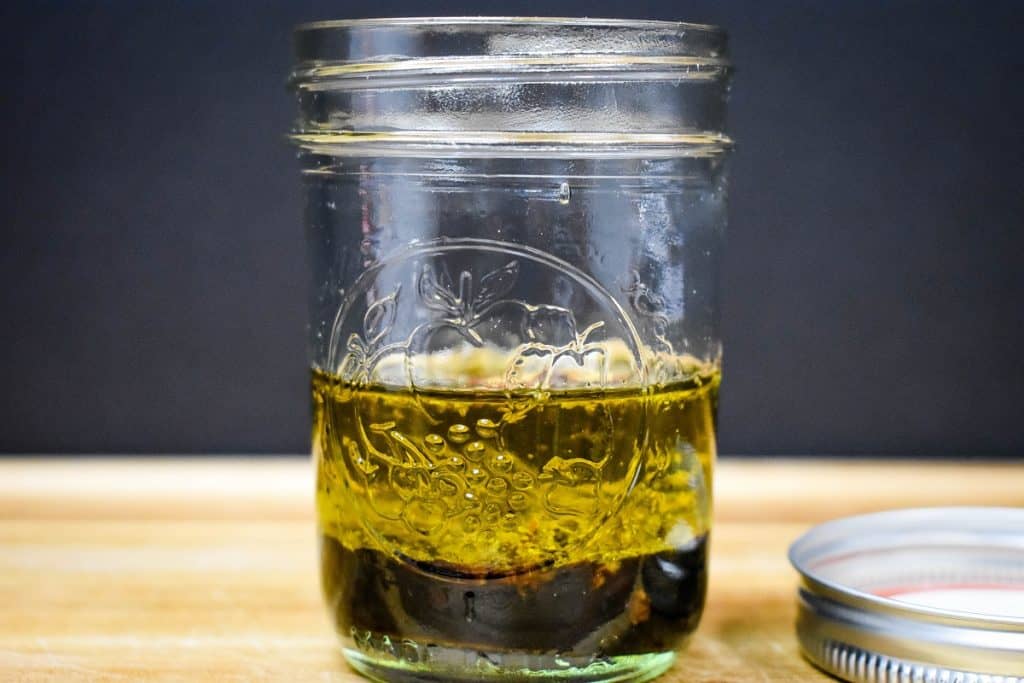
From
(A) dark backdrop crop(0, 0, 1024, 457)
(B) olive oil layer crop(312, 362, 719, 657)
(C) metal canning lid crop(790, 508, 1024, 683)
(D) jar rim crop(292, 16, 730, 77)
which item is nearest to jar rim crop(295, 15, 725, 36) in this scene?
(D) jar rim crop(292, 16, 730, 77)

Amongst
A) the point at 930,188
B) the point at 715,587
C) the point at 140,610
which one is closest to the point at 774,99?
the point at 930,188

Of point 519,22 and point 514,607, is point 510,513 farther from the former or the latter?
point 519,22

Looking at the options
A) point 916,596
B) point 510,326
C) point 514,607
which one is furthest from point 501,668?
point 916,596

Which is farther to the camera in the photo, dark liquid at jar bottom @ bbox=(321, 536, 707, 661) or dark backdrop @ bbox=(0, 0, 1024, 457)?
dark backdrop @ bbox=(0, 0, 1024, 457)

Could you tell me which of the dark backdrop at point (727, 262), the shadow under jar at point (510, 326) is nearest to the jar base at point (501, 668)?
the shadow under jar at point (510, 326)

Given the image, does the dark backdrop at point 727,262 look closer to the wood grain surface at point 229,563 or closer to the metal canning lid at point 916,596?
the wood grain surface at point 229,563

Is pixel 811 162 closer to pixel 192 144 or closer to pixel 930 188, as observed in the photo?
Answer: pixel 930 188

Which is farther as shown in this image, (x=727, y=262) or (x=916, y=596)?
(x=727, y=262)

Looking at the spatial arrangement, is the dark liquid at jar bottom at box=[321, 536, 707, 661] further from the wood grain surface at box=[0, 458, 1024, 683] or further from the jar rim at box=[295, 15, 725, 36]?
the jar rim at box=[295, 15, 725, 36]
